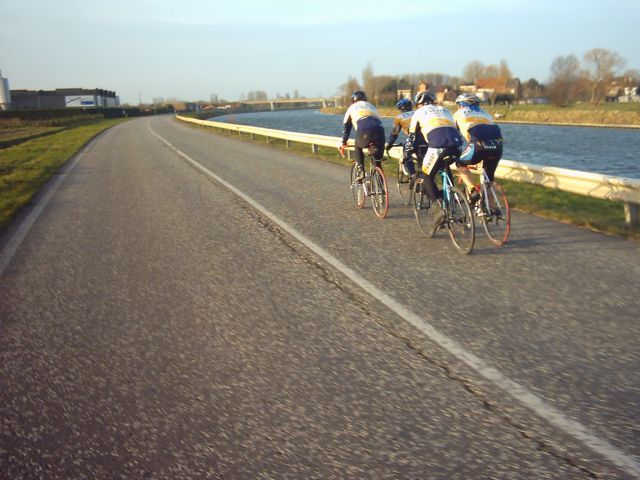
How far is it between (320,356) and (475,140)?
4295mm

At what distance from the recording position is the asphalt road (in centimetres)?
296

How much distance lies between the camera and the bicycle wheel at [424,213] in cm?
780

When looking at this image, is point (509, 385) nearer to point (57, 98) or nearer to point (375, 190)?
point (375, 190)

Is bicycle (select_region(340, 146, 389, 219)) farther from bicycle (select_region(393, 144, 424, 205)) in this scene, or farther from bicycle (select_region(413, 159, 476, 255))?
bicycle (select_region(413, 159, 476, 255))

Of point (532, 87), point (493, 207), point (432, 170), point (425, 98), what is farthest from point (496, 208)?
point (532, 87)

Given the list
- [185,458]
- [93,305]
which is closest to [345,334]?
[185,458]

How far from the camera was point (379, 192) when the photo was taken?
9.29m

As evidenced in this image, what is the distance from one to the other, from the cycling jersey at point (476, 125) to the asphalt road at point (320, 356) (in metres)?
1.39

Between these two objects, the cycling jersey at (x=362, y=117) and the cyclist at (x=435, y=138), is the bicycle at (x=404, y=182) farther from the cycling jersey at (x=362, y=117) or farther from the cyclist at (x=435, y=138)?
the cyclist at (x=435, y=138)

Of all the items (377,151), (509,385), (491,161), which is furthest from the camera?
(377,151)

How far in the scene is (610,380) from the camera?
11.8ft

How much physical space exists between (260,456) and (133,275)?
4.01m

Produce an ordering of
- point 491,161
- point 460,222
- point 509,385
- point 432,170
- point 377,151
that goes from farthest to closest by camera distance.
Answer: point 377,151 → point 491,161 → point 432,170 → point 460,222 → point 509,385

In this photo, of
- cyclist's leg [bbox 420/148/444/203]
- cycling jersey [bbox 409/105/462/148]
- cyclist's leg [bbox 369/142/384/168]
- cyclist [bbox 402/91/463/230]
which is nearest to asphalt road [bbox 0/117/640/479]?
cyclist's leg [bbox 420/148/444/203]
